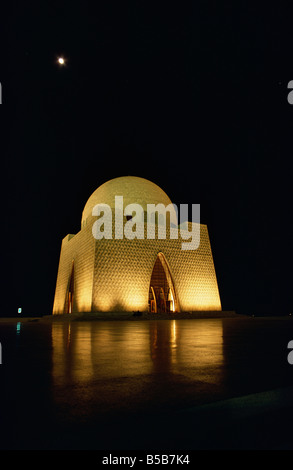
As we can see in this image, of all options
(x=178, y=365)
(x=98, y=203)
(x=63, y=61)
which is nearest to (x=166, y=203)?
(x=98, y=203)

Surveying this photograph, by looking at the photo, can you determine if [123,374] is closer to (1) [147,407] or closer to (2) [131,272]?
(1) [147,407]

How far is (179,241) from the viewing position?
811 inches

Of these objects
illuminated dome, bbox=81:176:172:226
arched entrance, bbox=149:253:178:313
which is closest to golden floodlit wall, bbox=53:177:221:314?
illuminated dome, bbox=81:176:172:226

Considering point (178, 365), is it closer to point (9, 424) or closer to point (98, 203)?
point (9, 424)

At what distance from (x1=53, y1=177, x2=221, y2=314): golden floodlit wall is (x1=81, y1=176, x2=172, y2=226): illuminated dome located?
203 mm

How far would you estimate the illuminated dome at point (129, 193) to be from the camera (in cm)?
2156

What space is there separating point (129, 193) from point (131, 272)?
246 inches

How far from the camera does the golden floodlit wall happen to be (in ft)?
56.9

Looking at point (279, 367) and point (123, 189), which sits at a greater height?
point (123, 189)

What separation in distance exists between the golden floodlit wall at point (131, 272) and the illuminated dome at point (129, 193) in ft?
0.67

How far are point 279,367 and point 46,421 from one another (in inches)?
→ 58.3
